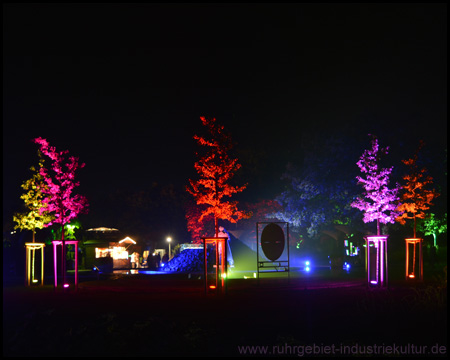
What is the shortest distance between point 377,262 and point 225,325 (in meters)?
11.0

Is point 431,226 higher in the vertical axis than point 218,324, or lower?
higher

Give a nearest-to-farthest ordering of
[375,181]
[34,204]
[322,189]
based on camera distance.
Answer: [34,204]
[375,181]
[322,189]

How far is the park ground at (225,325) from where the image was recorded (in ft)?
35.5

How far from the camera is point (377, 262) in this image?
70.6ft

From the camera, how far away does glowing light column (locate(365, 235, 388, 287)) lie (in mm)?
20984

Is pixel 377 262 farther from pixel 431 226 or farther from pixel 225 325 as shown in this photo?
pixel 431 226

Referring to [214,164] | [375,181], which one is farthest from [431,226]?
[214,164]

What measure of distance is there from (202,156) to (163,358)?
13146mm

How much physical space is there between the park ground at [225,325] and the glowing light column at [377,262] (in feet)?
8.20

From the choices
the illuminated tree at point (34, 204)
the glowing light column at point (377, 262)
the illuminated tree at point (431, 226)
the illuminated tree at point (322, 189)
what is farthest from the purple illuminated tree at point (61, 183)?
the illuminated tree at point (431, 226)

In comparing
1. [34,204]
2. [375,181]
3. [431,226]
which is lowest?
[431,226]

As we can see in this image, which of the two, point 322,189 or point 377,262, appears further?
point 322,189

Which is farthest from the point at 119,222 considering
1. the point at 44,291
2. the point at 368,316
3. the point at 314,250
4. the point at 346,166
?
the point at 368,316

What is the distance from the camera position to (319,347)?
34.9 feet
